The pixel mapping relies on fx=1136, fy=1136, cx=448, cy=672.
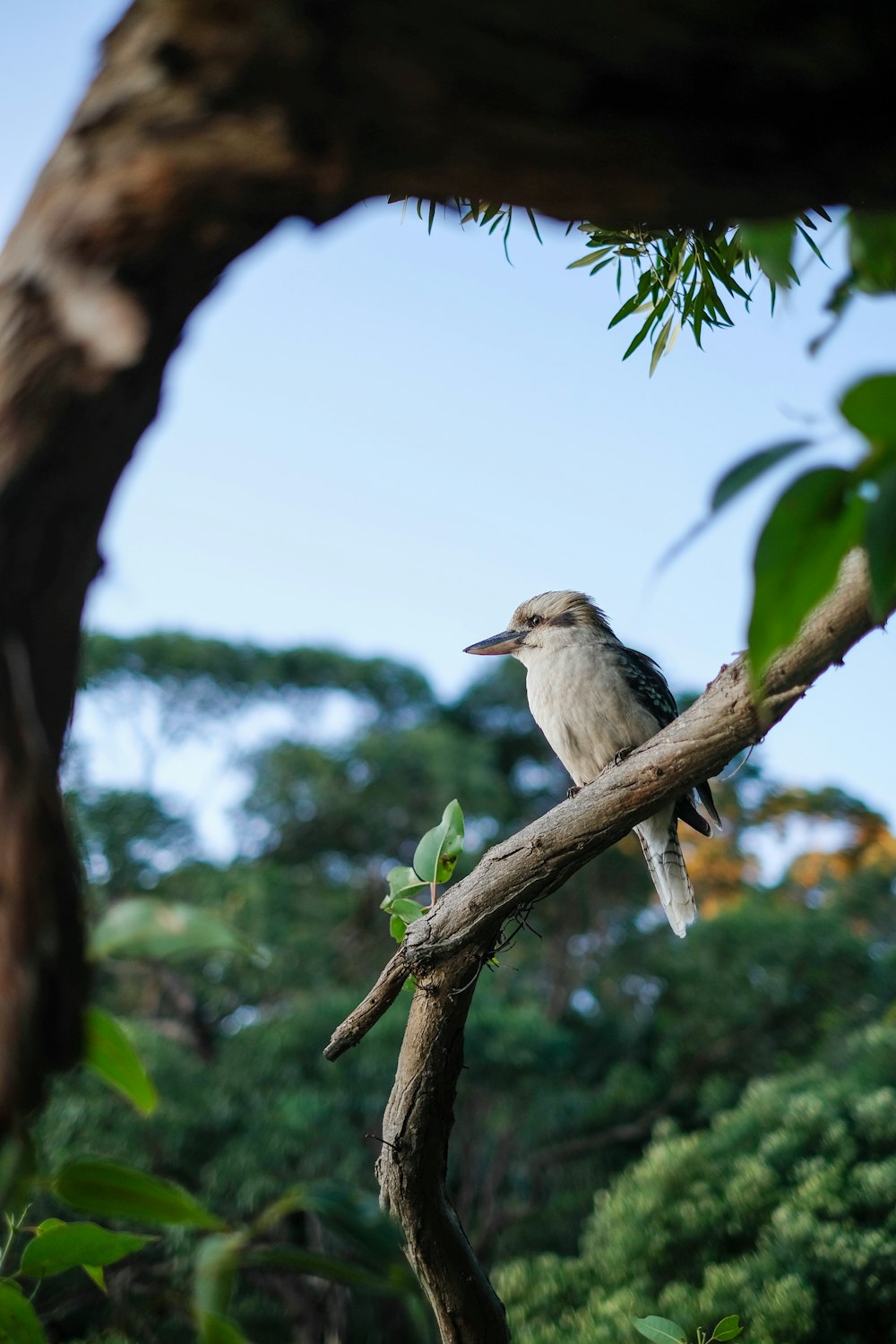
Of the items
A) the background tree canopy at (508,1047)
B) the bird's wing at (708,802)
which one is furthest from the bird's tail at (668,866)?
the background tree canopy at (508,1047)

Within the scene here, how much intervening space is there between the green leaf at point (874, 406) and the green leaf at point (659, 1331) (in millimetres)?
1189

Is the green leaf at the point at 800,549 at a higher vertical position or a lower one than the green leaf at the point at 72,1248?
higher

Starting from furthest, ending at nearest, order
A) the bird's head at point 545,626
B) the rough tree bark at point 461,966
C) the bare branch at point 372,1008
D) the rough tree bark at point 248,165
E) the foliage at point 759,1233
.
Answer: the foliage at point 759,1233 → the bird's head at point 545,626 → the bare branch at point 372,1008 → the rough tree bark at point 461,966 → the rough tree bark at point 248,165

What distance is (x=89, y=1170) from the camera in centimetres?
61

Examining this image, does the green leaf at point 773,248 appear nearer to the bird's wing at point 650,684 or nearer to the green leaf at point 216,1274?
the green leaf at point 216,1274

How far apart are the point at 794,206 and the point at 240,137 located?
299 mm

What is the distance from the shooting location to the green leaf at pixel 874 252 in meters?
0.72

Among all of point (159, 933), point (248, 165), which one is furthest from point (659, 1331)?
point (248, 165)

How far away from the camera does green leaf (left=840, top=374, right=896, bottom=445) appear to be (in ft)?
1.51

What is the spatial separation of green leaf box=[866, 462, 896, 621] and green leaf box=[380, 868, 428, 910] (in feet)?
3.84

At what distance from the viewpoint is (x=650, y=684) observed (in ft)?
9.78

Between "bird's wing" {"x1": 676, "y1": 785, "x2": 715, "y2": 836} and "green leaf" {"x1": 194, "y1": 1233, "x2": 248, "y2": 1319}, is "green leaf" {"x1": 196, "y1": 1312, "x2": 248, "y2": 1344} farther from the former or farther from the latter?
"bird's wing" {"x1": 676, "y1": 785, "x2": 715, "y2": 836}

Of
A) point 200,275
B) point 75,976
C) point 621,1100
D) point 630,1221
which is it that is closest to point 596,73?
point 200,275

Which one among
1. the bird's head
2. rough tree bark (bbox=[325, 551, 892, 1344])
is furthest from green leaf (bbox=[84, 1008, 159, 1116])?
the bird's head
